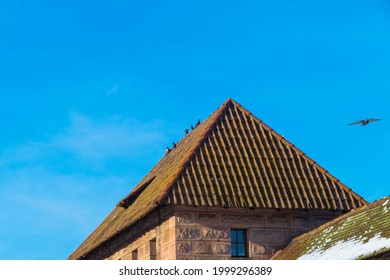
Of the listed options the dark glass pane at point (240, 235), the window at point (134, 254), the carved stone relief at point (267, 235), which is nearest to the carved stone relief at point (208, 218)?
the dark glass pane at point (240, 235)

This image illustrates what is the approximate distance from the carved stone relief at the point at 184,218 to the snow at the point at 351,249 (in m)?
4.52

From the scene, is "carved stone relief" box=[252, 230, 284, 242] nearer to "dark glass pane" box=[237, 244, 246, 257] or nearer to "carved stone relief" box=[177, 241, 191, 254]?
"dark glass pane" box=[237, 244, 246, 257]

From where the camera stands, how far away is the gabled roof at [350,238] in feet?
89.4

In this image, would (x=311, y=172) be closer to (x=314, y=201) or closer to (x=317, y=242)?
(x=314, y=201)

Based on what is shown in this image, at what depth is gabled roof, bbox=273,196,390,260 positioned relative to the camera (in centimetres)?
2723

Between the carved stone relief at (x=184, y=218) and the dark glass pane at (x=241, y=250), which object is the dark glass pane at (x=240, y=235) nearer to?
the dark glass pane at (x=241, y=250)

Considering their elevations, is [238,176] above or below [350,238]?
above

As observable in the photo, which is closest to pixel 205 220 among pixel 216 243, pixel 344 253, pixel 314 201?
pixel 216 243

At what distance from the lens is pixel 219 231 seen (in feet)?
114

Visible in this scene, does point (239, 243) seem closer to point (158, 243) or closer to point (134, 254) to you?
point (158, 243)

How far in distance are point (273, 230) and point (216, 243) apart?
2.08 meters

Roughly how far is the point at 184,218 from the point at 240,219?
194 centimetres

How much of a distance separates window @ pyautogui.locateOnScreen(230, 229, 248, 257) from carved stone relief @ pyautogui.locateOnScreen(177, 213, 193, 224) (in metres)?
1.54

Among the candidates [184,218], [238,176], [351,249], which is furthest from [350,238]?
[238,176]
